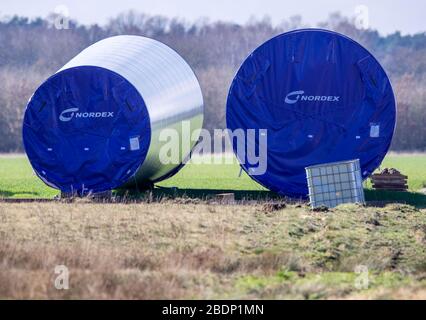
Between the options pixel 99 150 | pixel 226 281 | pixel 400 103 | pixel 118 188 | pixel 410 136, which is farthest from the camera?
pixel 400 103

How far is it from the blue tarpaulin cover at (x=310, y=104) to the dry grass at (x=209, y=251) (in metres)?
3.23

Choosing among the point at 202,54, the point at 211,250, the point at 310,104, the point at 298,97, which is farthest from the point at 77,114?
the point at 202,54

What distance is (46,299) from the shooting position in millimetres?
11734

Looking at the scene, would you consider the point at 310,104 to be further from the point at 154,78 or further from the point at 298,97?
the point at 154,78

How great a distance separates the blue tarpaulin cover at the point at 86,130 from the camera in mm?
21750

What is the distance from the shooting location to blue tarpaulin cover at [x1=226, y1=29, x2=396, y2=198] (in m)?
22.4

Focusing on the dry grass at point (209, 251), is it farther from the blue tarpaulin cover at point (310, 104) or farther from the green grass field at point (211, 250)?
the blue tarpaulin cover at point (310, 104)

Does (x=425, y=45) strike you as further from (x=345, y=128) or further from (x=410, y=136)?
(x=345, y=128)

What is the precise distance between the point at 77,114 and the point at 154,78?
5.87 ft

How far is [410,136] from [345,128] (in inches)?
1602

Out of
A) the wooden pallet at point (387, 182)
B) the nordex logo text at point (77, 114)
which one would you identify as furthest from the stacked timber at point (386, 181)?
the nordex logo text at point (77, 114)

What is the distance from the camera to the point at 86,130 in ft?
73.0
